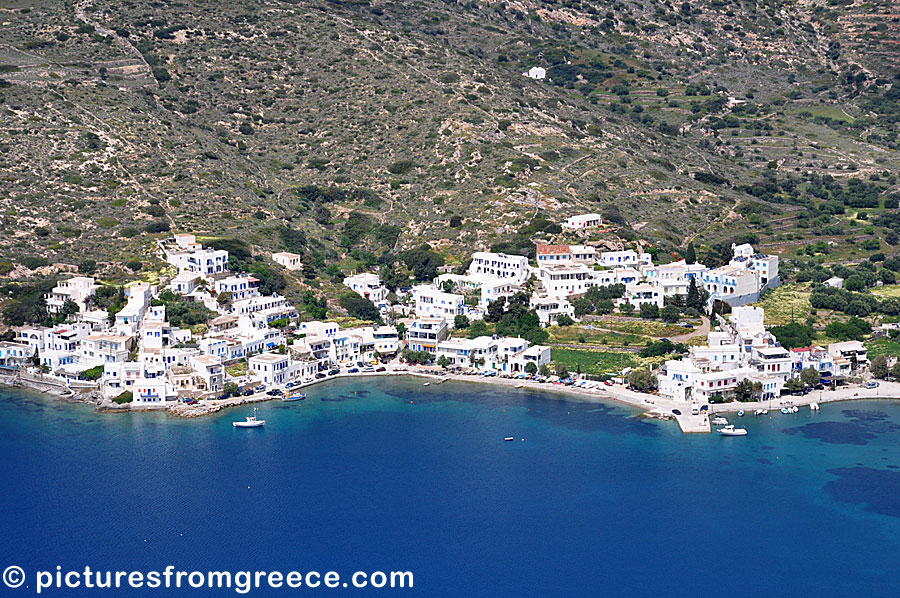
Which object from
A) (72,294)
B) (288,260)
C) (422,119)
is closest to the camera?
(72,294)

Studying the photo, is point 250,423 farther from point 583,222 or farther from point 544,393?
point 583,222

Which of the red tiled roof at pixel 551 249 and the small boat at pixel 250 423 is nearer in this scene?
the small boat at pixel 250 423

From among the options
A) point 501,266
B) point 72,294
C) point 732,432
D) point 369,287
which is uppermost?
point 501,266

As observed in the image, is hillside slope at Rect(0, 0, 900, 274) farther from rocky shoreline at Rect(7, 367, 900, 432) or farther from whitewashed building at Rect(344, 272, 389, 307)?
rocky shoreline at Rect(7, 367, 900, 432)

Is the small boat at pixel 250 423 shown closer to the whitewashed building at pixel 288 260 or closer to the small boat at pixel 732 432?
the small boat at pixel 732 432

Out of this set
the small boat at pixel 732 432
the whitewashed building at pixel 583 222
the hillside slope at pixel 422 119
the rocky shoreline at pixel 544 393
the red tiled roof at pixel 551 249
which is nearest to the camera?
the small boat at pixel 732 432

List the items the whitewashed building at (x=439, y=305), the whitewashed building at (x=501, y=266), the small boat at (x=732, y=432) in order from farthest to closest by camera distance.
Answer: the whitewashed building at (x=501, y=266), the whitewashed building at (x=439, y=305), the small boat at (x=732, y=432)

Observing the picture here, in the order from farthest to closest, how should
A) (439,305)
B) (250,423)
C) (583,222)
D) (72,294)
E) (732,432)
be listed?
(583,222) < (439,305) < (72,294) < (250,423) < (732,432)

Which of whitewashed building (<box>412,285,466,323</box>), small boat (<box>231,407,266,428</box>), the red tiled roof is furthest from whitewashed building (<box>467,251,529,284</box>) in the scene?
small boat (<box>231,407,266,428</box>)

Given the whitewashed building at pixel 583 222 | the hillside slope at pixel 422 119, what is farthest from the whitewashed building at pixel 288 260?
the whitewashed building at pixel 583 222

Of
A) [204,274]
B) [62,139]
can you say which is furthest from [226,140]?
[204,274]

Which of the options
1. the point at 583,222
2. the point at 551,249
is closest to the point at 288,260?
the point at 551,249
